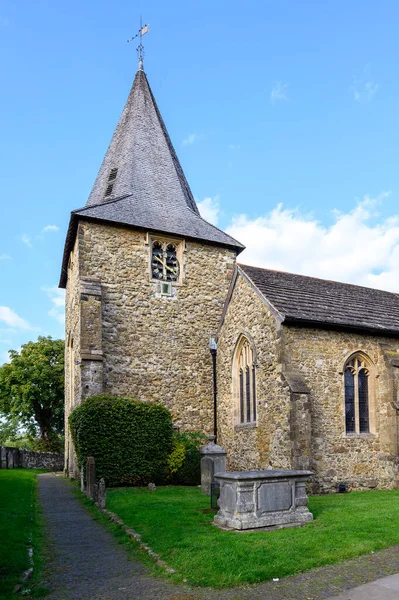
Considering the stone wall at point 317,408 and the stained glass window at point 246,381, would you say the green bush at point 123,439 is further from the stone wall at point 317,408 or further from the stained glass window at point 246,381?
the stone wall at point 317,408

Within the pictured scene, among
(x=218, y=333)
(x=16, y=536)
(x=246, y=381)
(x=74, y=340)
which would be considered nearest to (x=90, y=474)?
(x=16, y=536)

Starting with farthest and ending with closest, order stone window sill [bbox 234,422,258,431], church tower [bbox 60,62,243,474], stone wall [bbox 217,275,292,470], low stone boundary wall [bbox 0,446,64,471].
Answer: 1. low stone boundary wall [bbox 0,446,64,471]
2. church tower [bbox 60,62,243,474]
3. stone window sill [bbox 234,422,258,431]
4. stone wall [bbox 217,275,292,470]

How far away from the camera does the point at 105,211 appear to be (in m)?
18.8

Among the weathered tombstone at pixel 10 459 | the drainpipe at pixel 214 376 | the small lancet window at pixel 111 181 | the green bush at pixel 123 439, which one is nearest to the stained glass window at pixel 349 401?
the drainpipe at pixel 214 376

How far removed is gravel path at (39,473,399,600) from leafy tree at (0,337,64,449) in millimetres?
27658

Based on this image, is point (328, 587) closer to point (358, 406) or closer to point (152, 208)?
point (358, 406)

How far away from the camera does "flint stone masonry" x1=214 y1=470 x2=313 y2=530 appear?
336 inches

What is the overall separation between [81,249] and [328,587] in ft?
47.6

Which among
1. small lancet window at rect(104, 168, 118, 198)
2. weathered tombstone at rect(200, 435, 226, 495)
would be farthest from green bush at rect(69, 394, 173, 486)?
small lancet window at rect(104, 168, 118, 198)

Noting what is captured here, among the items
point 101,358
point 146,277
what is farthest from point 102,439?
point 146,277

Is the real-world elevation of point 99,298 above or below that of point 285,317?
above

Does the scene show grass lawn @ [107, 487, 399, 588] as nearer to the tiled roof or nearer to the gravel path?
the gravel path

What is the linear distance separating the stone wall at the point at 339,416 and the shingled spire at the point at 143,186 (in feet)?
23.9

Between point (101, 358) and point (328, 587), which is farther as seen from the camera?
point (101, 358)
